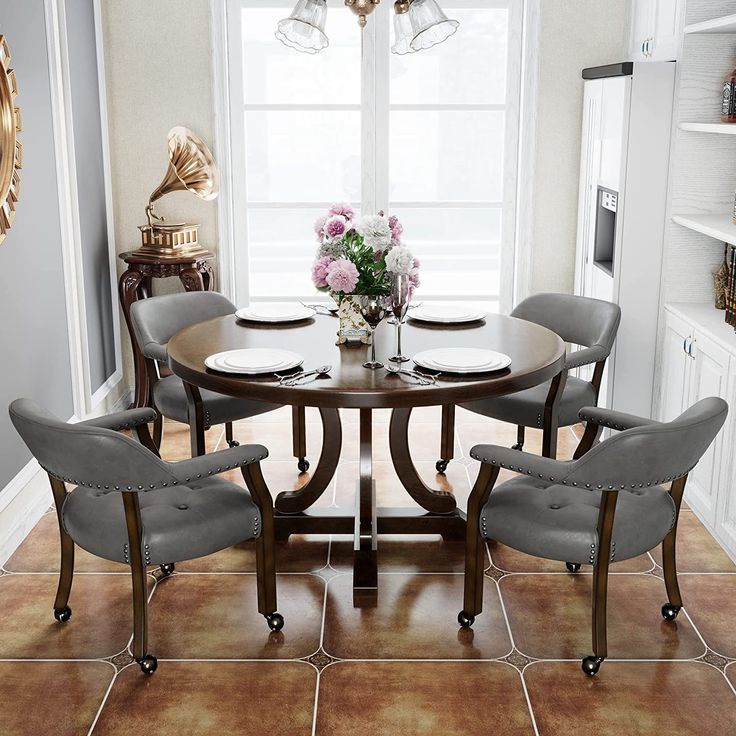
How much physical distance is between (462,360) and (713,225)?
1.46 m

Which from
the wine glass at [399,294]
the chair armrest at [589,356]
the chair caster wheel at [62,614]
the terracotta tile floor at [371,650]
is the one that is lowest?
the terracotta tile floor at [371,650]

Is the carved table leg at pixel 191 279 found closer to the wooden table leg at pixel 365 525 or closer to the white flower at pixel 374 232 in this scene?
the wooden table leg at pixel 365 525

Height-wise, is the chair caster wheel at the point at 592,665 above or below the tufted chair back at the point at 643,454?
→ below

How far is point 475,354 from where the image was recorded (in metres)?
3.01

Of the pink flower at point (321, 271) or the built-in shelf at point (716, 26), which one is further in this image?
the built-in shelf at point (716, 26)

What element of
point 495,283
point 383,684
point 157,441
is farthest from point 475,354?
point 495,283

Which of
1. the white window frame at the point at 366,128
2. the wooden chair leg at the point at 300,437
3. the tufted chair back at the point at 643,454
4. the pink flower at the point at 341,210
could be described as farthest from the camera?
the white window frame at the point at 366,128

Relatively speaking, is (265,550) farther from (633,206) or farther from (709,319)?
(633,206)

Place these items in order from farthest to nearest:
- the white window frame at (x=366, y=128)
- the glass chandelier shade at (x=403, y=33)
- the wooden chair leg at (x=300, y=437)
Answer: the white window frame at (x=366, y=128), the wooden chair leg at (x=300, y=437), the glass chandelier shade at (x=403, y=33)

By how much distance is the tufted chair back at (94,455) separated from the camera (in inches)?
95.2

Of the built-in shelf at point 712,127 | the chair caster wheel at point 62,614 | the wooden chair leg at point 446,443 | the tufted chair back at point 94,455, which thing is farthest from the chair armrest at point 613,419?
the chair caster wheel at point 62,614

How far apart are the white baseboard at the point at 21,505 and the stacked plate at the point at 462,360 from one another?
1.65 meters

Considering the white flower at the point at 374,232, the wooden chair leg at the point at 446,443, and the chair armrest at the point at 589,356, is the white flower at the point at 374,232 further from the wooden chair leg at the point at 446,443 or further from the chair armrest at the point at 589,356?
the wooden chair leg at the point at 446,443

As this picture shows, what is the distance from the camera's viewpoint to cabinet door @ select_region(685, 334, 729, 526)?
3444 millimetres
